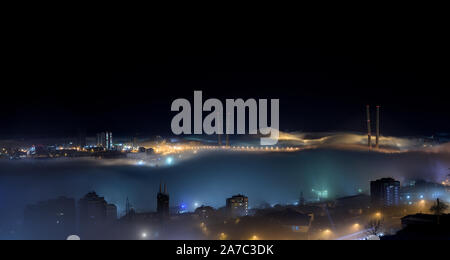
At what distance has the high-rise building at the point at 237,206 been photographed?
7273 mm

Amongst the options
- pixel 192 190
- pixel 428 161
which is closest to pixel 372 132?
pixel 428 161

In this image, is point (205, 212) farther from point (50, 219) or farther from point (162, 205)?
point (50, 219)

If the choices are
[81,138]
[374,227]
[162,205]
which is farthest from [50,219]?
[374,227]

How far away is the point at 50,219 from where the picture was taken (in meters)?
5.60

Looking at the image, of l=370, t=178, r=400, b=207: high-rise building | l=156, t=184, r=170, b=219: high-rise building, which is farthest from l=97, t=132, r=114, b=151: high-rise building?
l=370, t=178, r=400, b=207: high-rise building

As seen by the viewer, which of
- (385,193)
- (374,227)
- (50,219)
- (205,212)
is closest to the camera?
(50,219)

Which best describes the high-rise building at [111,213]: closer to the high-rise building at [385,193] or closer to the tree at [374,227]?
the tree at [374,227]

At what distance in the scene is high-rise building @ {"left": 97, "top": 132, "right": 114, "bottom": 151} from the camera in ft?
27.2

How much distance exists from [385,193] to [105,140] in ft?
23.1

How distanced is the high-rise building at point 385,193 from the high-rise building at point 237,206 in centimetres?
307

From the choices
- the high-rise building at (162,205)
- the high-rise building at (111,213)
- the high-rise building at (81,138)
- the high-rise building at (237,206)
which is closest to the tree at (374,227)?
the high-rise building at (237,206)
